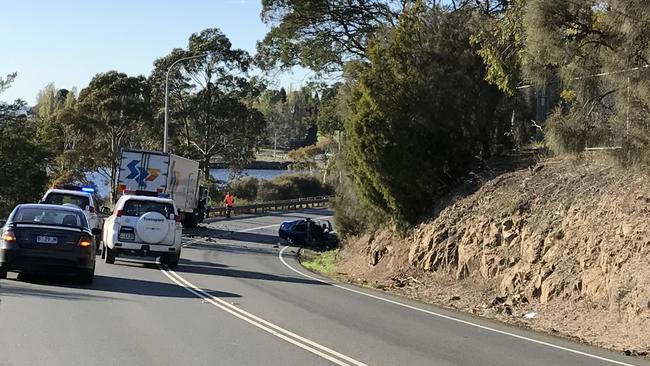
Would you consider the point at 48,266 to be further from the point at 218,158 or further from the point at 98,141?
the point at 218,158

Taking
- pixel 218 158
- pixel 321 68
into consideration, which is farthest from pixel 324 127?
pixel 218 158

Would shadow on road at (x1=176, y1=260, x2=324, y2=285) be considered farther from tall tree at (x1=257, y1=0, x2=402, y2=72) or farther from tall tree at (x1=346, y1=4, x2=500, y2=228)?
tall tree at (x1=257, y1=0, x2=402, y2=72)

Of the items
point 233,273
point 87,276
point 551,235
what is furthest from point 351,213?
point 87,276

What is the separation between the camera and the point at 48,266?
15.4 meters

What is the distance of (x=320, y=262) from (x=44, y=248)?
1697cm

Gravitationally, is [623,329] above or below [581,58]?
below

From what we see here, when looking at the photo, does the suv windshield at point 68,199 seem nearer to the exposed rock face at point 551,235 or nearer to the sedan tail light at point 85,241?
the sedan tail light at point 85,241

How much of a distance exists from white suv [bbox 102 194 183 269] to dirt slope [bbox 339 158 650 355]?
599 cm

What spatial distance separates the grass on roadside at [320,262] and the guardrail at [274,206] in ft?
81.8

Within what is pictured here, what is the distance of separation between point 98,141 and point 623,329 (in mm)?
56113

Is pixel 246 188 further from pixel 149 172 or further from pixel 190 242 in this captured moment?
pixel 190 242

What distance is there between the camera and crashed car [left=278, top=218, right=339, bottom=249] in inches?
1609

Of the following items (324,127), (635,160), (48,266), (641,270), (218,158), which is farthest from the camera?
(218,158)

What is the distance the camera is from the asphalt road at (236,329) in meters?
9.45
